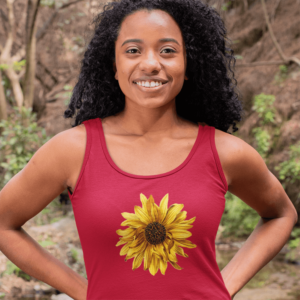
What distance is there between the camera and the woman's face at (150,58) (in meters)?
1.34

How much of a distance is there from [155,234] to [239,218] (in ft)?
14.6

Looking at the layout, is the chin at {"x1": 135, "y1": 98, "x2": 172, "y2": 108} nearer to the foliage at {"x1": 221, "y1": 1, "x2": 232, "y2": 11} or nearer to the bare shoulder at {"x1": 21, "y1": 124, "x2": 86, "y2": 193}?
the bare shoulder at {"x1": 21, "y1": 124, "x2": 86, "y2": 193}

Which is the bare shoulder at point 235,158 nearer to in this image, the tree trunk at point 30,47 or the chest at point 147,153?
the chest at point 147,153

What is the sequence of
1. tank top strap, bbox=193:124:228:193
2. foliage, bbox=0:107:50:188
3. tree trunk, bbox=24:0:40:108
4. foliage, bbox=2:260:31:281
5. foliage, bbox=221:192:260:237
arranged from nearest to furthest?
tank top strap, bbox=193:124:228:193 → foliage, bbox=2:260:31:281 → foliage, bbox=0:107:50:188 → tree trunk, bbox=24:0:40:108 → foliage, bbox=221:192:260:237

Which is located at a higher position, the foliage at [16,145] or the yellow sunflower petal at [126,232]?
the foliage at [16,145]

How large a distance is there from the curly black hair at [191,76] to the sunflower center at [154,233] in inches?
20.8

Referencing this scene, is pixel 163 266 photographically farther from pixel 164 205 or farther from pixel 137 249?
pixel 164 205

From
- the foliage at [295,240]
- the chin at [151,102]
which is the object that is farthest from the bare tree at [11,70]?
the chin at [151,102]

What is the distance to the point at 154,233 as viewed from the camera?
1.31 m

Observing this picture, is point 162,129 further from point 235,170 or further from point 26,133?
point 26,133

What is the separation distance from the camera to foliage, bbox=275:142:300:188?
5082mm

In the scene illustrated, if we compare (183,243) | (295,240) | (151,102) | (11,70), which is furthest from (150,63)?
(11,70)

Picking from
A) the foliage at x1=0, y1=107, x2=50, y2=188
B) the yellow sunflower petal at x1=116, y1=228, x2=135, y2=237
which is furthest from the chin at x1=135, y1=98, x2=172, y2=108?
the foliage at x1=0, y1=107, x2=50, y2=188

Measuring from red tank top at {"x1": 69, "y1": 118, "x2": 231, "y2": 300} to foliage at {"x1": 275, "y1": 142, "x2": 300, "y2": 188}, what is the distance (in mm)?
4083
